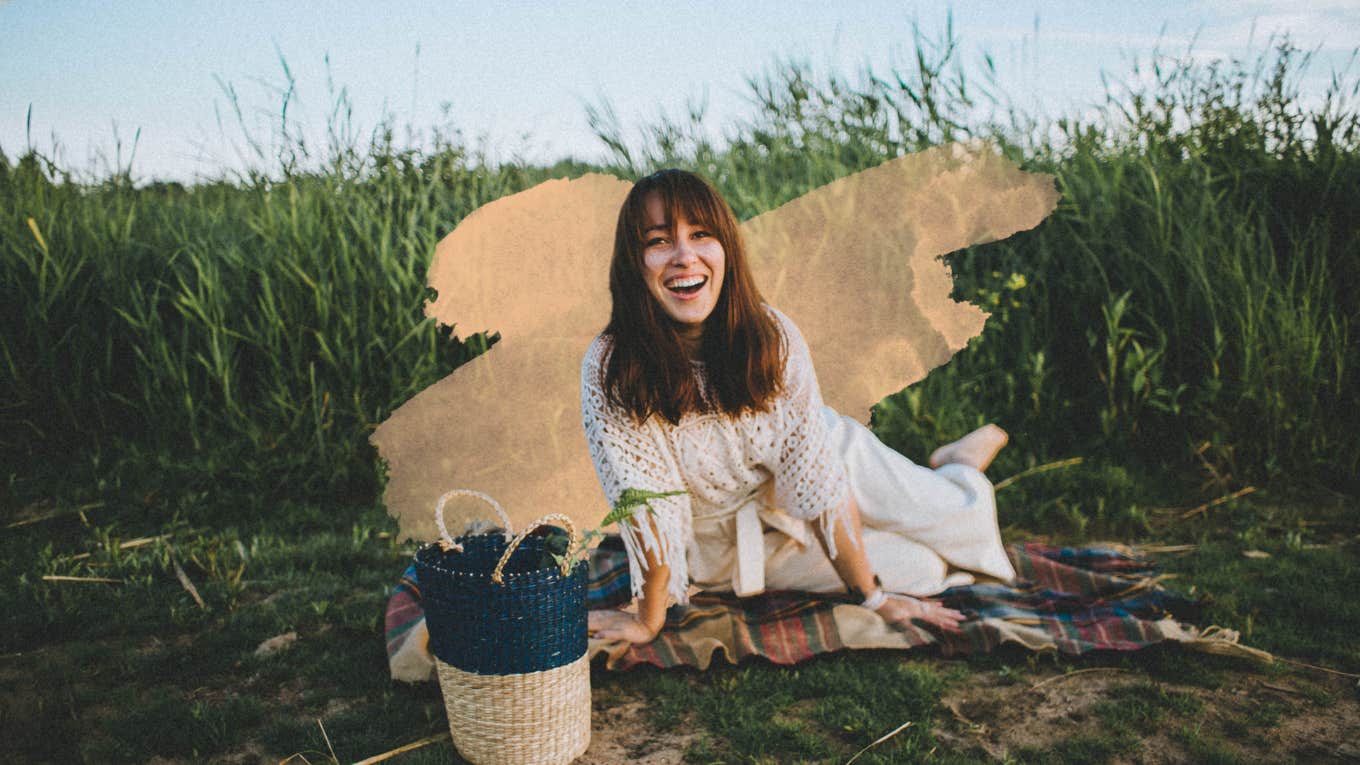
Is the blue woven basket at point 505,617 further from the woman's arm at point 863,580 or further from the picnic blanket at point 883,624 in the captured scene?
the woman's arm at point 863,580

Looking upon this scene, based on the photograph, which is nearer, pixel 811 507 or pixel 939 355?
pixel 811 507

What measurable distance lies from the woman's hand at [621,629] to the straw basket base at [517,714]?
0.40m

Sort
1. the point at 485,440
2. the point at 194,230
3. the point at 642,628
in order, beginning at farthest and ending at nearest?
the point at 194,230 < the point at 485,440 < the point at 642,628

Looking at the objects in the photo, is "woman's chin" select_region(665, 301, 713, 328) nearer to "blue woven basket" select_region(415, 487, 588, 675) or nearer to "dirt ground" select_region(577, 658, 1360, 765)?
"blue woven basket" select_region(415, 487, 588, 675)

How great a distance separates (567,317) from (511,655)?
1.71 m

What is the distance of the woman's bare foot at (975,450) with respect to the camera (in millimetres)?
3498

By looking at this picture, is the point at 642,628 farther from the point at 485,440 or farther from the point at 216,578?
the point at 216,578

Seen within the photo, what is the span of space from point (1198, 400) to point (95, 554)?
15.3 ft

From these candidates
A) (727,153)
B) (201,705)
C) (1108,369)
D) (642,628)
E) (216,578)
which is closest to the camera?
(201,705)

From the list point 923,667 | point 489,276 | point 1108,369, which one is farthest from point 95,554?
point 1108,369

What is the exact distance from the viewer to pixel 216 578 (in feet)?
10.9

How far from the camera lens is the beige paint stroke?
3578 mm

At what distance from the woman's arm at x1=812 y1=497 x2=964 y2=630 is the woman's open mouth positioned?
Answer: 84 centimetres
